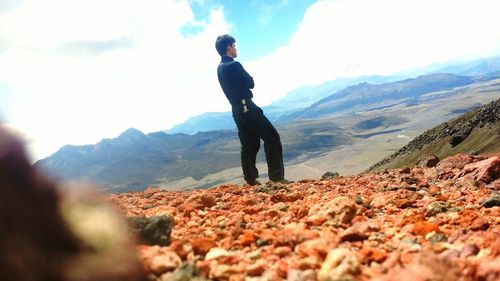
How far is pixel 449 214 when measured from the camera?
21.9 feet

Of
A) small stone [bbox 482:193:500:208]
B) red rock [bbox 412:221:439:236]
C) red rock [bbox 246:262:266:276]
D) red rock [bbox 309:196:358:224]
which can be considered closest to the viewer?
red rock [bbox 246:262:266:276]

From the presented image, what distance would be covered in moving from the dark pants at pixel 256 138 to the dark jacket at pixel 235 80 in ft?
0.85

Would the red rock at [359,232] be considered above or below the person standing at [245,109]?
below

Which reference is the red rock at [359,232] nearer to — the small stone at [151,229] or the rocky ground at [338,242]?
the rocky ground at [338,242]

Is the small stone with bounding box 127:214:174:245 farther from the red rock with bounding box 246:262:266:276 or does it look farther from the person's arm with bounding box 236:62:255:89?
the person's arm with bounding box 236:62:255:89

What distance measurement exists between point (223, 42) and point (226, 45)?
0.12 m

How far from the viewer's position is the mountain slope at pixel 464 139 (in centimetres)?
6525

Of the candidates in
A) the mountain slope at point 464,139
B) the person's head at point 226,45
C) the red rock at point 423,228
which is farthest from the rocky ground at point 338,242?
the mountain slope at point 464,139

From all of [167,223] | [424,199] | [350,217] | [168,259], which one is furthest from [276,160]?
[168,259]

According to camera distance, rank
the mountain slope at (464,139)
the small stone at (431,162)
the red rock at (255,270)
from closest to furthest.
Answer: the red rock at (255,270) → the small stone at (431,162) → the mountain slope at (464,139)

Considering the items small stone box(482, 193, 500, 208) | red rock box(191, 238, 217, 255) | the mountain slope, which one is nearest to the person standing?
small stone box(482, 193, 500, 208)

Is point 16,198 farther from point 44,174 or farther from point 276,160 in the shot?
point 276,160

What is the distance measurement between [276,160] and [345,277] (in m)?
9.55

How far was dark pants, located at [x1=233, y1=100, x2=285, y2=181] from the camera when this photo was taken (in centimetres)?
1330
